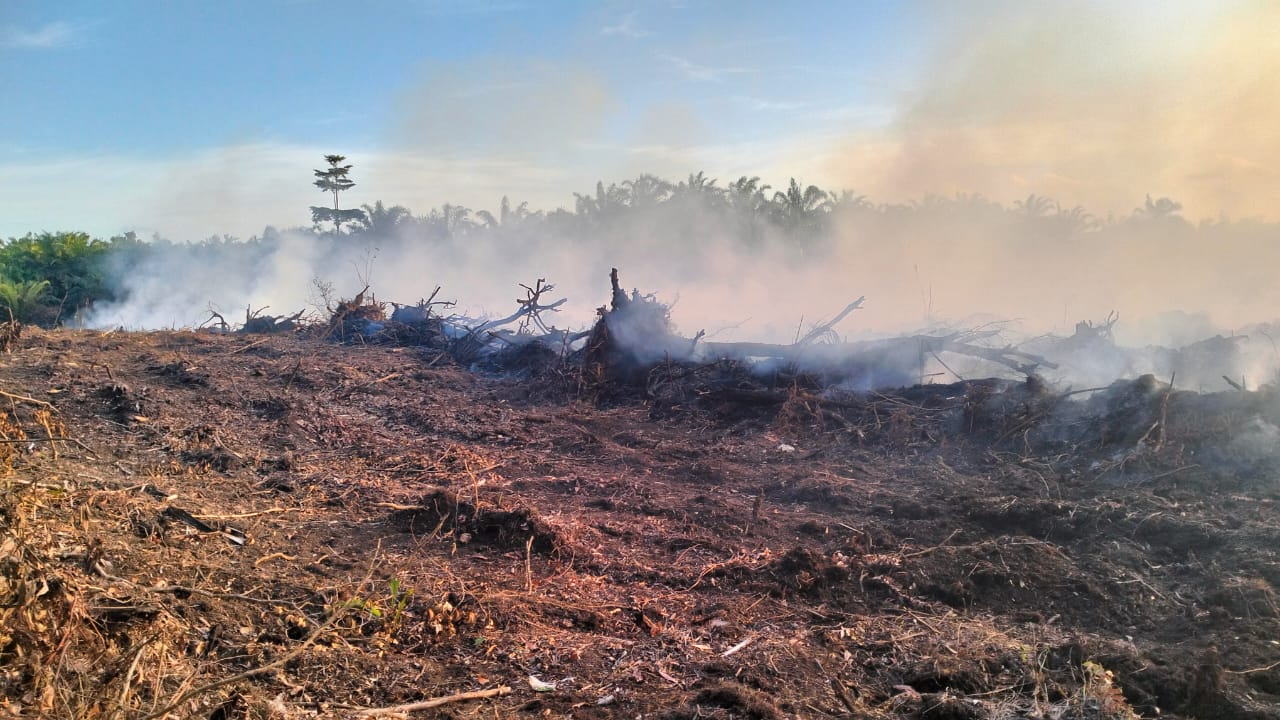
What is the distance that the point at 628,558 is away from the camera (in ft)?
18.6

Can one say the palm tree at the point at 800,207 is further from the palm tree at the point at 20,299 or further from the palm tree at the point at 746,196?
the palm tree at the point at 20,299

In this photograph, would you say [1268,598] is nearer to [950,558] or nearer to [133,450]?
[950,558]

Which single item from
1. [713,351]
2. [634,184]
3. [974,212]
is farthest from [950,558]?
[634,184]

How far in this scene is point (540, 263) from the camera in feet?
101

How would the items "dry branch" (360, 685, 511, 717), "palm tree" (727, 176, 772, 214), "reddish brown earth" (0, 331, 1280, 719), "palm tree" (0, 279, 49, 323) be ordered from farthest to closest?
"palm tree" (727, 176, 772, 214), "palm tree" (0, 279, 49, 323), "reddish brown earth" (0, 331, 1280, 719), "dry branch" (360, 685, 511, 717)

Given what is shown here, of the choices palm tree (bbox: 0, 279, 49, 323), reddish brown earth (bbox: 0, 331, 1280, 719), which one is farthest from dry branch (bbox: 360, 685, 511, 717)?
palm tree (bbox: 0, 279, 49, 323)

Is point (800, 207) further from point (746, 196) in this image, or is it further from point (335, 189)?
point (335, 189)

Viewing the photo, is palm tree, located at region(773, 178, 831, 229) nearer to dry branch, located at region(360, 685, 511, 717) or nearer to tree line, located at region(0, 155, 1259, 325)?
tree line, located at region(0, 155, 1259, 325)

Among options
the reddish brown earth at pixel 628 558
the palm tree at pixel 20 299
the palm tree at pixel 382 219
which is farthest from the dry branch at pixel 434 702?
the palm tree at pixel 382 219

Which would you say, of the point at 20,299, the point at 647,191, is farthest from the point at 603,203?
the point at 20,299

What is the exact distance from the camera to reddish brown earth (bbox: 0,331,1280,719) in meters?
3.34

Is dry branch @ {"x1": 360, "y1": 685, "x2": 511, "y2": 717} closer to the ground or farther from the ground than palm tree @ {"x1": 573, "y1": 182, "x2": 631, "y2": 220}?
closer to the ground

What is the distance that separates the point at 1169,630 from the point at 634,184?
30349mm

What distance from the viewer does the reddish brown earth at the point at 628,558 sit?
3.34 m
